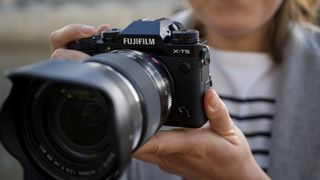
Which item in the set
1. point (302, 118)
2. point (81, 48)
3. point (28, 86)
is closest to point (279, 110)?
point (302, 118)

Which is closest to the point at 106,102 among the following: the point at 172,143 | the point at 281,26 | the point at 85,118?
the point at 85,118

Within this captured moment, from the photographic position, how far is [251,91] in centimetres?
107

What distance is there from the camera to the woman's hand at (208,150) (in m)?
0.71

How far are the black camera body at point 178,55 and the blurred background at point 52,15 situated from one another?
11.4 ft

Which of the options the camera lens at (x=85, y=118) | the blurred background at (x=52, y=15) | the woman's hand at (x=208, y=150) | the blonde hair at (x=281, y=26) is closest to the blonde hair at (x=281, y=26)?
the blonde hair at (x=281, y=26)

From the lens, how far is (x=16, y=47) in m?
4.35

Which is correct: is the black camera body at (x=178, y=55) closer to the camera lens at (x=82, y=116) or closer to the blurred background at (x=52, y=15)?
the camera lens at (x=82, y=116)

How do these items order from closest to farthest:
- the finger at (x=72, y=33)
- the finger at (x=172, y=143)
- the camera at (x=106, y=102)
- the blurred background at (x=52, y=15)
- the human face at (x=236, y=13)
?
1. the camera at (x=106, y=102)
2. the finger at (x=172, y=143)
3. the finger at (x=72, y=33)
4. the human face at (x=236, y=13)
5. the blurred background at (x=52, y=15)

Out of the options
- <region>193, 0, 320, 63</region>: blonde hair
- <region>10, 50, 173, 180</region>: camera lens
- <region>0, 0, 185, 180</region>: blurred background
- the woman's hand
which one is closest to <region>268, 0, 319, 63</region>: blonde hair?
<region>193, 0, 320, 63</region>: blonde hair

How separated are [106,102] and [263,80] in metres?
0.56

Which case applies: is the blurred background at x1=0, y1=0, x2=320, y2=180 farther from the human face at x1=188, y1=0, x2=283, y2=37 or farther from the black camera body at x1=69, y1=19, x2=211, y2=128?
the black camera body at x1=69, y1=19, x2=211, y2=128

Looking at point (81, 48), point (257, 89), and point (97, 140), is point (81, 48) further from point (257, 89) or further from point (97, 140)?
point (257, 89)

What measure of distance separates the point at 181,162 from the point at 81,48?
0.24 m

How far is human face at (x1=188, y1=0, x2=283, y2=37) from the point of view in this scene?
3.20 ft
